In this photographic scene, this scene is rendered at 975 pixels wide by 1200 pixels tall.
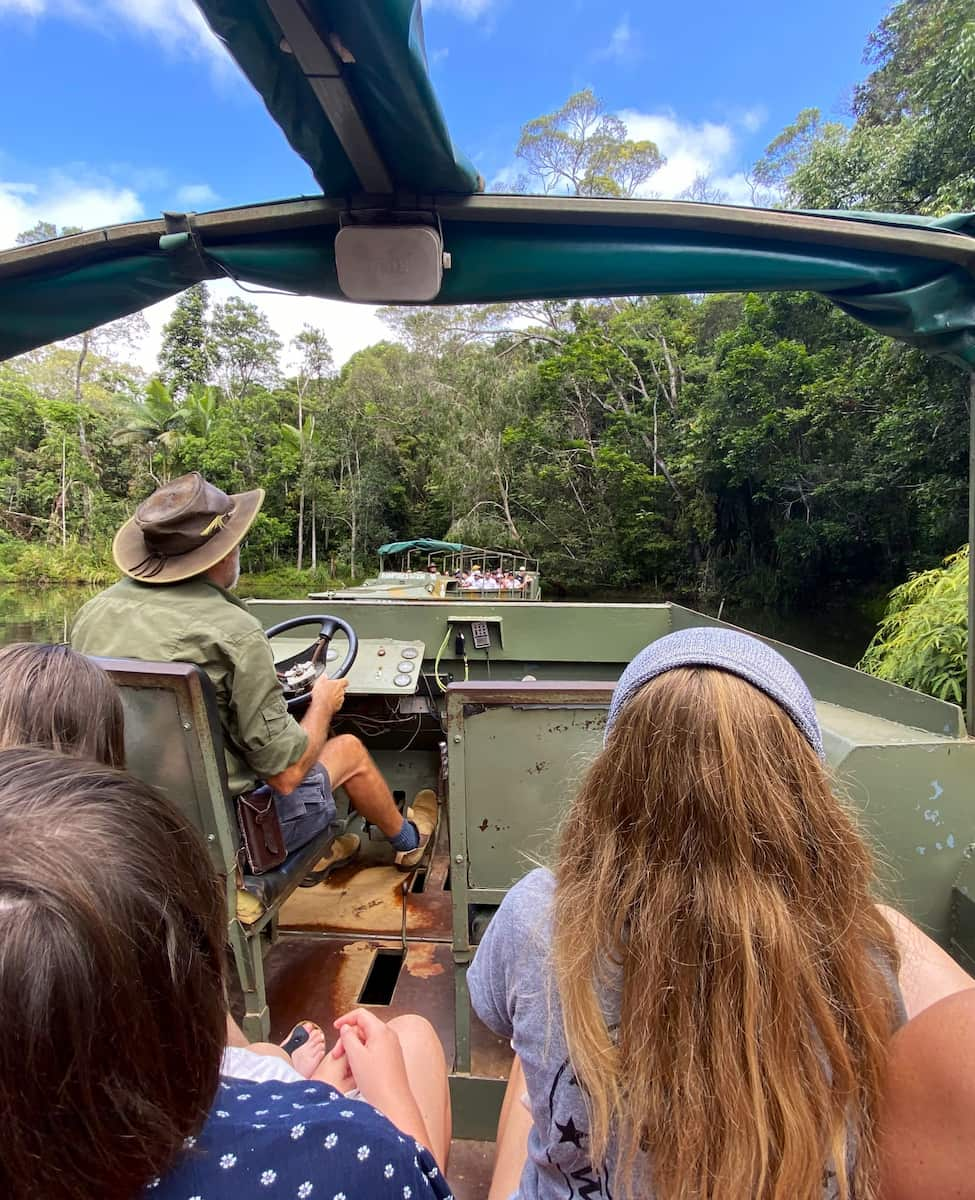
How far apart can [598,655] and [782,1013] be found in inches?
130

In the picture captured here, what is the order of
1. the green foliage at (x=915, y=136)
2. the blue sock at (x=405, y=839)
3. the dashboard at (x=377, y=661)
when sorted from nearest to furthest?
1. the blue sock at (x=405, y=839)
2. the dashboard at (x=377, y=661)
3. the green foliage at (x=915, y=136)

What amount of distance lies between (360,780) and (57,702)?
64.1 inches

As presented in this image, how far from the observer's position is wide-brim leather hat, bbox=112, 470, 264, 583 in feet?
7.22

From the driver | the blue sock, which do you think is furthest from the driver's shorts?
the blue sock

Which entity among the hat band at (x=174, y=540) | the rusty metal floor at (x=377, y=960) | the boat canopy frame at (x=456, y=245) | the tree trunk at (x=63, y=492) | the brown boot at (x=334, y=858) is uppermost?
the tree trunk at (x=63, y=492)

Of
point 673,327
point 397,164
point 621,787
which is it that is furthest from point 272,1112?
point 673,327

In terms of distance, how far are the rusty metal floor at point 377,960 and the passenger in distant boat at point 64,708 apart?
23.2 inches

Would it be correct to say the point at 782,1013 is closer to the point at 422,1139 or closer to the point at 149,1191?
the point at 149,1191

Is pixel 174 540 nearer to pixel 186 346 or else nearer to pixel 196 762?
pixel 196 762

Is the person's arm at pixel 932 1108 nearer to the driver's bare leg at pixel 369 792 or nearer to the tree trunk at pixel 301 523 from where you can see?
the driver's bare leg at pixel 369 792

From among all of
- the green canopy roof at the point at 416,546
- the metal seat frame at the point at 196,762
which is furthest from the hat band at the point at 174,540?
the green canopy roof at the point at 416,546

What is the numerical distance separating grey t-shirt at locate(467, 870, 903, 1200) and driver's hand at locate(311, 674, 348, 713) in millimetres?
1654

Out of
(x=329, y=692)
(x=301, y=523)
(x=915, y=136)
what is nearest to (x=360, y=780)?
(x=329, y=692)

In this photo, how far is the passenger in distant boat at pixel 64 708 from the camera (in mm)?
1359
